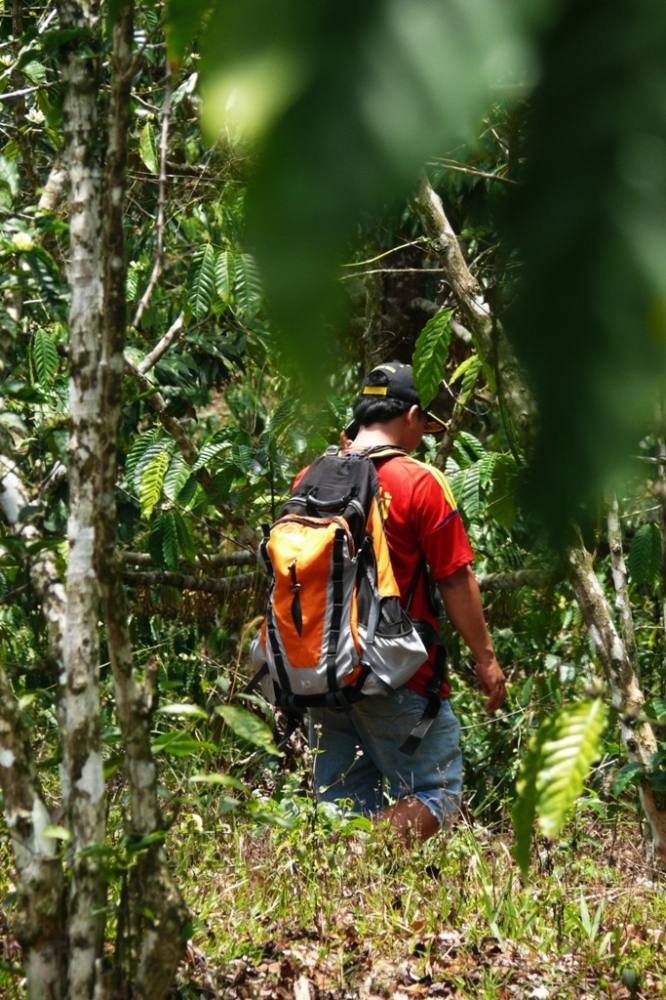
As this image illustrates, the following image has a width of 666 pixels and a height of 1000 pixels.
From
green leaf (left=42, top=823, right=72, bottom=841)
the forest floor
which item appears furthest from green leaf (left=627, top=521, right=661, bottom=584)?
green leaf (left=42, top=823, right=72, bottom=841)

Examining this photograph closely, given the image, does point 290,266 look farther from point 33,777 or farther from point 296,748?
point 296,748

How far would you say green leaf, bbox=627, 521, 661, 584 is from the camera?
4.50m

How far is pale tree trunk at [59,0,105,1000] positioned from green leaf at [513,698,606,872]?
79 cm

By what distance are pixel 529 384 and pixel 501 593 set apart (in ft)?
17.7

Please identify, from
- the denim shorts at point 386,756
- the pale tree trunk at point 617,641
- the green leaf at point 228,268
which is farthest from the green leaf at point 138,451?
the green leaf at point 228,268

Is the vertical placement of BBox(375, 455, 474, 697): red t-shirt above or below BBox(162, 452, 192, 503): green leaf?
below

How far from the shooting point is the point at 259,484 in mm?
5188

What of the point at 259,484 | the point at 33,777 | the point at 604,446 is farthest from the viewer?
the point at 259,484

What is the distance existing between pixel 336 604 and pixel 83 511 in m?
2.20

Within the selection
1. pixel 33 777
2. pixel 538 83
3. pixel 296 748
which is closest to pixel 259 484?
pixel 296 748

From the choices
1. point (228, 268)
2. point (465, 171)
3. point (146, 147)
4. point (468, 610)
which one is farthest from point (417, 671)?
point (465, 171)

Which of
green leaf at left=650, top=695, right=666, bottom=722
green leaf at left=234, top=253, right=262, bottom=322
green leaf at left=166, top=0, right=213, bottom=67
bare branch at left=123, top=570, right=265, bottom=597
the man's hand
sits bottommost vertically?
green leaf at left=650, top=695, right=666, bottom=722

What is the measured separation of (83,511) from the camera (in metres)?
1.94

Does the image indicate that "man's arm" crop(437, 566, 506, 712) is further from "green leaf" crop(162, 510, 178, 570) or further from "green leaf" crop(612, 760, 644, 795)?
"green leaf" crop(162, 510, 178, 570)
